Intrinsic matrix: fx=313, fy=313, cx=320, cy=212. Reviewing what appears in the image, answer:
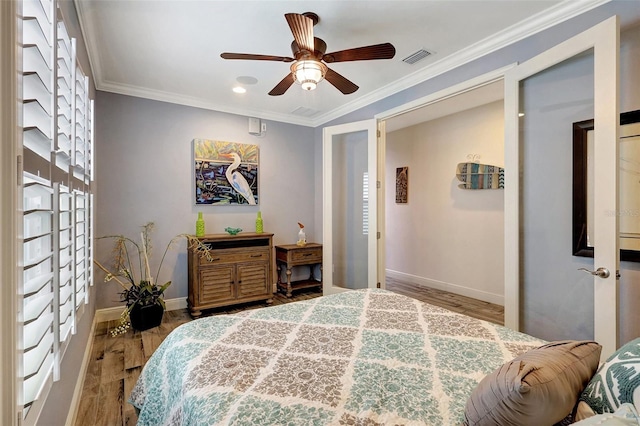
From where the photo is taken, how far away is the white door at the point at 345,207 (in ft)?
13.1

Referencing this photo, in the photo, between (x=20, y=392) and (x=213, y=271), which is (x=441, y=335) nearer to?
(x=20, y=392)

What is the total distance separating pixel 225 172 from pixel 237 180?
0.63ft

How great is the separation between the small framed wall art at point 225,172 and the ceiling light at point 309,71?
2178 mm

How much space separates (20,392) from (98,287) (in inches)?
125

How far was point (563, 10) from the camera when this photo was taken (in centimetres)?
216

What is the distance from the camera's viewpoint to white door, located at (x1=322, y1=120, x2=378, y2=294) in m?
3.98

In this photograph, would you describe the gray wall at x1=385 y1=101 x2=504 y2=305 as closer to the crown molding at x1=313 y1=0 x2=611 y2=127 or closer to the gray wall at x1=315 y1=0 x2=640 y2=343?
the crown molding at x1=313 y1=0 x2=611 y2=127

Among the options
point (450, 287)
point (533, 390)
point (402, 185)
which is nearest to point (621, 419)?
point (533, 390)

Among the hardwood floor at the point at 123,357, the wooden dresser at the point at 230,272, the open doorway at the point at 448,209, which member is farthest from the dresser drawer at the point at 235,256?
the open doorway at the point at 448,209

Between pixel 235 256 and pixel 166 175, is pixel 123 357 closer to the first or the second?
pixel 235 256

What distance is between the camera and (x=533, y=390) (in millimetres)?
818

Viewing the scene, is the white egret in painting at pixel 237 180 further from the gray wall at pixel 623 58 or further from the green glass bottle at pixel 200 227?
the gray wall at pixel 623 58

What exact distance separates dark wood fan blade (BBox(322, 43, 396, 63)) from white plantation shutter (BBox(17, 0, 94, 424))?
152cm

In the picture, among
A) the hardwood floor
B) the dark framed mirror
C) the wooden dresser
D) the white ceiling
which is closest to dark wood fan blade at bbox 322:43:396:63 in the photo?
the white ceiling
